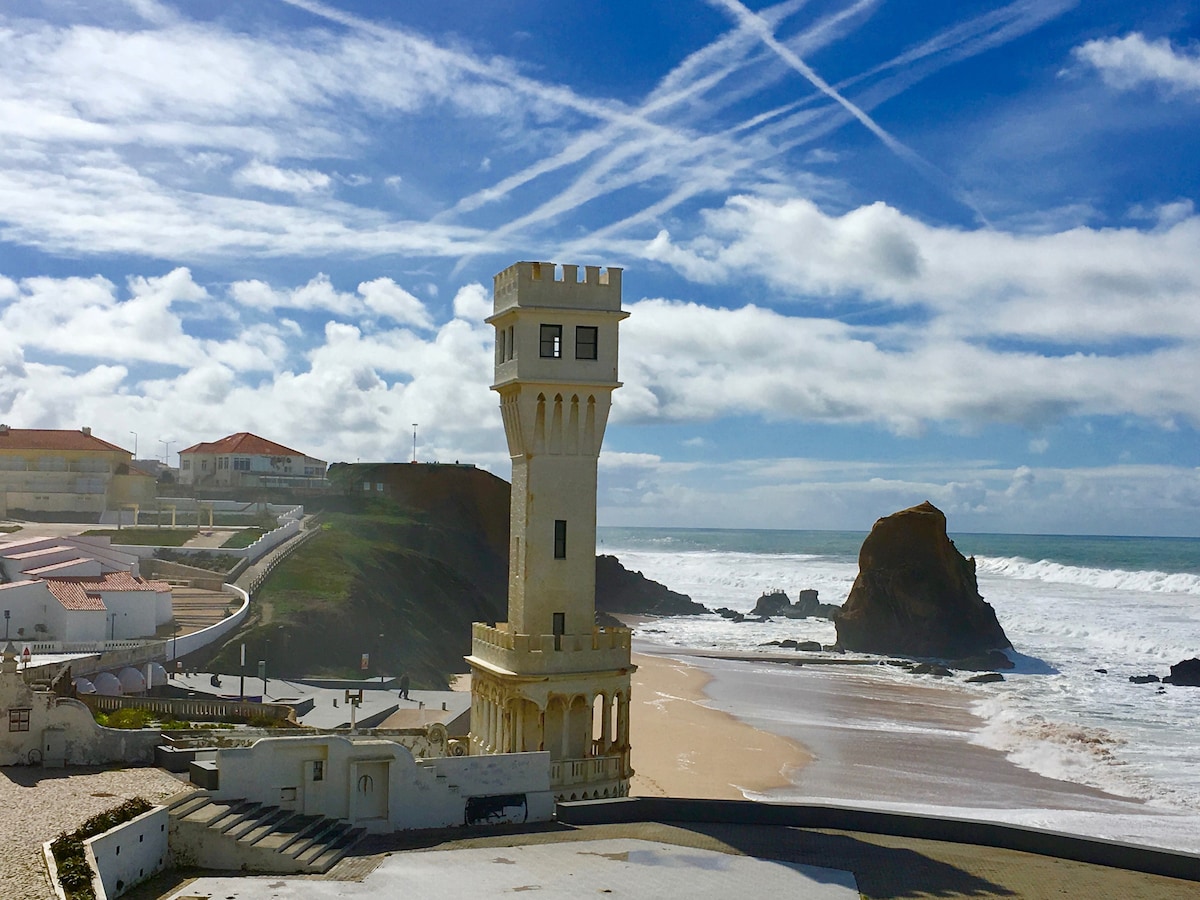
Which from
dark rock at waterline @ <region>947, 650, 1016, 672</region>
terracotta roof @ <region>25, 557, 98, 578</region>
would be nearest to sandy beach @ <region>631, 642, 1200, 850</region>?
dark rock at waterline @ <region>947, 650, 1016, 672</region>

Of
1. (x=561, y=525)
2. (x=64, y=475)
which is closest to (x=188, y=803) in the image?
(x=561, y=525)

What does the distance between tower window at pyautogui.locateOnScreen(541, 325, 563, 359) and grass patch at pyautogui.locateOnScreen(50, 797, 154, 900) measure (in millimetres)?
12906

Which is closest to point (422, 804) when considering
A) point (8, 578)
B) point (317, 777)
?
point (317, 777)

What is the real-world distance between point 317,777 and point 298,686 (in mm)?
19539

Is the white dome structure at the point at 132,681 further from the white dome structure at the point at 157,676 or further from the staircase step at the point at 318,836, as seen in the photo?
the staircase step at the point at 318,836

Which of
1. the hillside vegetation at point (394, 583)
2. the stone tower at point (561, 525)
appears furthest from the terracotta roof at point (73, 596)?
the stone tower at point (561, 525)

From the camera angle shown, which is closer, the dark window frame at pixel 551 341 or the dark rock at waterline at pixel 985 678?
the dark window frame at pixel 551 341

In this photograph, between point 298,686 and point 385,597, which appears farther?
point 385,597

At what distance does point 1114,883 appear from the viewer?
70.3 feet

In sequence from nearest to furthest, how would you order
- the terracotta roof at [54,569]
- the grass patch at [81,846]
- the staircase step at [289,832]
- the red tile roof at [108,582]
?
the grass patch at [81,846] → the staircase step at [289,832] → the red tile roof at [108,582] → the terracotta roof at [54,569]

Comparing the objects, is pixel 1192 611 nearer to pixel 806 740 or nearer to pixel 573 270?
pixel 806 740

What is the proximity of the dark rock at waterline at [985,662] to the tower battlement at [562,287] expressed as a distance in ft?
162

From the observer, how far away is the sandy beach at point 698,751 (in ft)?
123

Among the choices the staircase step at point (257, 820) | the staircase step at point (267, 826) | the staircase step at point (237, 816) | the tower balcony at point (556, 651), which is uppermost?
the tower balcony at point (556, 651)
